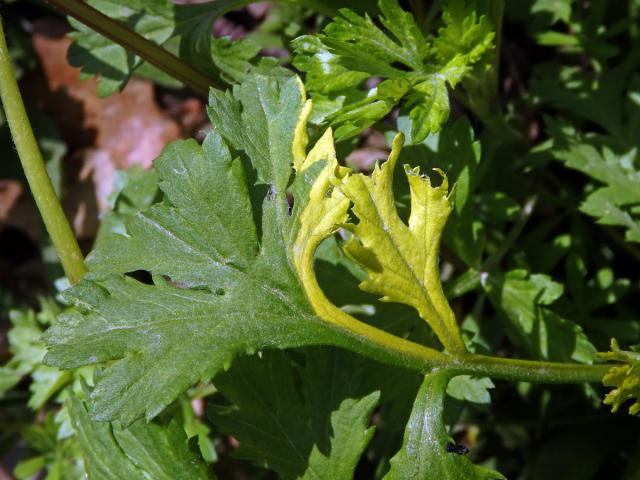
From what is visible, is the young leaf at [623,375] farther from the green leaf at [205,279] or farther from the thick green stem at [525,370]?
the green leaf at [205,279]

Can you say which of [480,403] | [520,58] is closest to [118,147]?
[520,58]

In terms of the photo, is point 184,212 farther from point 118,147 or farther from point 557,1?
point 118,147

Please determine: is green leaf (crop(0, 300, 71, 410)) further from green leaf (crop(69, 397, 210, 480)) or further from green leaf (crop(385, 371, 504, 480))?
green leaf (crop(385, 371, 504, 480))

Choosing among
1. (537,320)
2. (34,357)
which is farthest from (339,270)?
(34,357)

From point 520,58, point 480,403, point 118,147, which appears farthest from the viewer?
point 118,147

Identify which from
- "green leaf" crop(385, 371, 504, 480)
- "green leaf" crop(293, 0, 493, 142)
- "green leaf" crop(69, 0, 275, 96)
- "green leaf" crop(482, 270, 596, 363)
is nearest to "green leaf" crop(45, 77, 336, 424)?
"green leaf" crop(293, 0, 493, 142)
